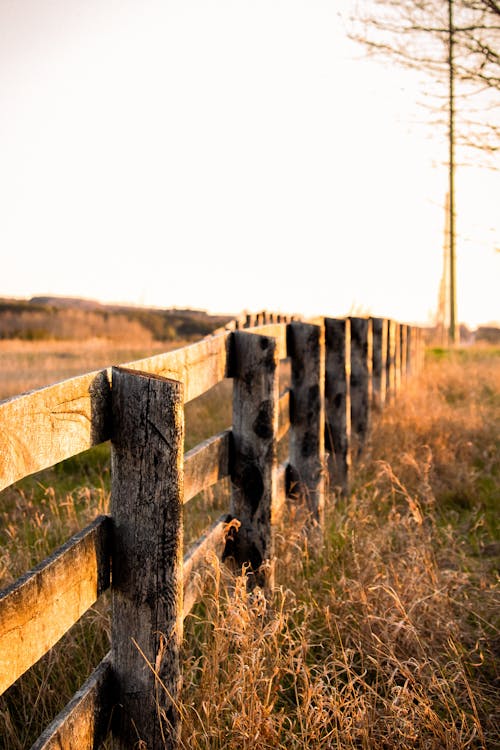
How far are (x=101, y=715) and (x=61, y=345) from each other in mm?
16425

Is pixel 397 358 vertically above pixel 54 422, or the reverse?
pixel 54 422

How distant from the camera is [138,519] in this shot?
1.91m

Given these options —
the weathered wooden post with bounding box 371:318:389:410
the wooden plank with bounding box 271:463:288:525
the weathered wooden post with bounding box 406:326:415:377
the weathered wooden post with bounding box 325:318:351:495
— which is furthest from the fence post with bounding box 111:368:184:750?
the weathered wooden post with bounding box 406:326:415:377

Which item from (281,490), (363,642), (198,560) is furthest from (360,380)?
(198,560)

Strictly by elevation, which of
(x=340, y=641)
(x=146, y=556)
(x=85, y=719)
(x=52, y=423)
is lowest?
(x=340, y=641)

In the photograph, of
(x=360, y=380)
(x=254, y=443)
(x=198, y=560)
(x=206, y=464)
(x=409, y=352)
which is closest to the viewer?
(x=198, y=560)

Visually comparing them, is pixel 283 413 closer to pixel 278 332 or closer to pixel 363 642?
pixel 278 332

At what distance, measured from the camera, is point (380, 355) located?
26.5 feet

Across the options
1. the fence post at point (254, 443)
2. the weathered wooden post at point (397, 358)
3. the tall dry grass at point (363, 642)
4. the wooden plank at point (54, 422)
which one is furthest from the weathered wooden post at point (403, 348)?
the wooden plank at point (54, 422)

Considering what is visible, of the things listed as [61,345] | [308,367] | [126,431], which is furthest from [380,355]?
[61,345]

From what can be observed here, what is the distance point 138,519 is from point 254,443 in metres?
1.25

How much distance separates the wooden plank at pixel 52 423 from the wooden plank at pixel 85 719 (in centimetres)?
65

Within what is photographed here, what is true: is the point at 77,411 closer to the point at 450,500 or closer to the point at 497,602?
the point at 497,602

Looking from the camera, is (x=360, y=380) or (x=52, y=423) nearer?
(x=52, y=423)
